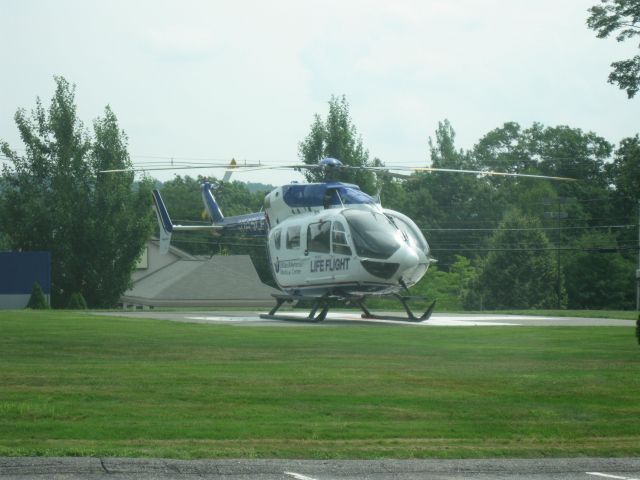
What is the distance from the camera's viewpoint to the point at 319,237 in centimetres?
3725

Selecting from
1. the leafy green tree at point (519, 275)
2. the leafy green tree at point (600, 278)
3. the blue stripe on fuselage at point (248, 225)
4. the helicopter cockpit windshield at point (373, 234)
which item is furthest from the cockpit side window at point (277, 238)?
the leafy green tree at point (519, 275)

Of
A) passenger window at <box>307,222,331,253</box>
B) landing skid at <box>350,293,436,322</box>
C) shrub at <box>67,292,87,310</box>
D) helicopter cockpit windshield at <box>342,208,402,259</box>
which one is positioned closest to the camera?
helicopter cockpit windshield at <box>342,208,402,259</box>

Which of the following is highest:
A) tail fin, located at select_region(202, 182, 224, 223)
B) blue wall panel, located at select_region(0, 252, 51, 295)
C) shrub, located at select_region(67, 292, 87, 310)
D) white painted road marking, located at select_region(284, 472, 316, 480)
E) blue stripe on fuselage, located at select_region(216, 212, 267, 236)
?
tail fin, located at select_region(202, 182, 224, 223)

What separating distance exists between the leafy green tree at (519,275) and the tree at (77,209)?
105 ft

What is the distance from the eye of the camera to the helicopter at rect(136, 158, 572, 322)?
35344 millimetres

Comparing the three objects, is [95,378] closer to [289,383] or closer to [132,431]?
[289,383]

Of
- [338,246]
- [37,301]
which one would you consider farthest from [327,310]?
[37,301]

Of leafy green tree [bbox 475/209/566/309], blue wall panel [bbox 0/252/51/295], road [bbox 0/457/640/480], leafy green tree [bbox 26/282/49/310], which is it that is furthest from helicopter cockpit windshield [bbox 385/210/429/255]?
leafy green tree [bbox 475/209/566/309]

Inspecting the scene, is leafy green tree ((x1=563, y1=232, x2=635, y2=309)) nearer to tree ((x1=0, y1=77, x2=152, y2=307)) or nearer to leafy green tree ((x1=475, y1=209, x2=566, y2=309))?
leafy green tree ((x1=475, y1=209, x2=566, y2=309))

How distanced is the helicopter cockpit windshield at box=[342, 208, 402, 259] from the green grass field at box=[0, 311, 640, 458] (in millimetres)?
10434

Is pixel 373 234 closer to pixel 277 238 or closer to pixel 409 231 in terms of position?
pixel 409 231

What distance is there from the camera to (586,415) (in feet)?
44.7

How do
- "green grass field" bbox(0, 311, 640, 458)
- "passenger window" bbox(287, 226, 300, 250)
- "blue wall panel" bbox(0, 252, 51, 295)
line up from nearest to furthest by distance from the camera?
"green grass field" bbox(0, 311, 640, 458), "passenger window" bbox(287, 226, 300, 250), "blue wall panel" bbox(0, 252, 51, 295)

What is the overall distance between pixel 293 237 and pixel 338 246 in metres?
2.97
